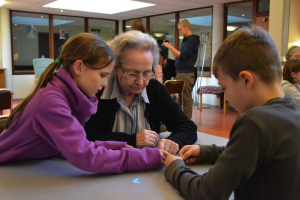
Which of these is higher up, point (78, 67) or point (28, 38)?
point (28, 38)

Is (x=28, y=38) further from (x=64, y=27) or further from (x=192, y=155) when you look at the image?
(x=192, y=155)

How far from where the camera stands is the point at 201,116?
6.52 metres

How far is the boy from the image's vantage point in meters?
0.70

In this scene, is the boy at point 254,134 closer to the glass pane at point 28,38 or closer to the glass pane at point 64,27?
the glass pane at point 28,38

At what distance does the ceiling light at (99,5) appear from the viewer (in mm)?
7943

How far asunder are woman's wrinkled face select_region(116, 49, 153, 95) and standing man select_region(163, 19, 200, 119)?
3.83 metres

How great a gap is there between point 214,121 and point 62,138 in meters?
5.21

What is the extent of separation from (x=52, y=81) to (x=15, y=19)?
29.2 feet

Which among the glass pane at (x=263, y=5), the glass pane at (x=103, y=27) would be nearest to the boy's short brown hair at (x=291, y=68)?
the glass pane at (x=263, y=5)

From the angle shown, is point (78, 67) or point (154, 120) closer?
point (78, 67)

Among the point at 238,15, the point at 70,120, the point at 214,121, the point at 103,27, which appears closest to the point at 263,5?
the point at 238,15

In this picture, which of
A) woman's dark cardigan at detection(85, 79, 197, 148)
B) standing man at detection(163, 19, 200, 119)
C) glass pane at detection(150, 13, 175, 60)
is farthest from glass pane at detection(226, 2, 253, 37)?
woman's dark cardigan at detection(85, 79, 197, 148)

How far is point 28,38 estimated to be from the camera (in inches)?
365

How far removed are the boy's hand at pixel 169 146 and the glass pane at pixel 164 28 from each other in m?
8.17
